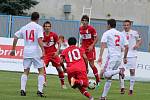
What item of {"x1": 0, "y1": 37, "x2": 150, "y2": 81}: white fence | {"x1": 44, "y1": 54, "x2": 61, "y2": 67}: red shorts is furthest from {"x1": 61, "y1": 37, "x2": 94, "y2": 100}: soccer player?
{"x1": 0, "y1": 37, "x2": 150, "y2": 81}: white fence

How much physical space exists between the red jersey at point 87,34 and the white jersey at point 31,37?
347cm

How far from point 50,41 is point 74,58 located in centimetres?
431

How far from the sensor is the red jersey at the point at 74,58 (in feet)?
48.3

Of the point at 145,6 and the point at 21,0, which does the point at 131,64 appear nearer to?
the point at 21,0

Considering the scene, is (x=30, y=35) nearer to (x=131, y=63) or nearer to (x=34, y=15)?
(x=34, y=15)

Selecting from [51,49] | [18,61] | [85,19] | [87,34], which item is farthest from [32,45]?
[18,61]

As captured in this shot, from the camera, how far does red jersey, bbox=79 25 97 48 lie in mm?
19328

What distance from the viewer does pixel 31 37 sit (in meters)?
16.0

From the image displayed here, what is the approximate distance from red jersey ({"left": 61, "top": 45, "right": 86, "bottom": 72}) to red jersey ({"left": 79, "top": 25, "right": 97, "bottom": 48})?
4.59 meters

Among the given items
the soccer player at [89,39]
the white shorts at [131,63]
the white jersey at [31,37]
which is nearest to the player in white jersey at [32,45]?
the white jersey at [31,37]

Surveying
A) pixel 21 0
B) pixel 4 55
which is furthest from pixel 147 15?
pixel 4 55

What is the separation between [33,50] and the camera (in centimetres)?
1609

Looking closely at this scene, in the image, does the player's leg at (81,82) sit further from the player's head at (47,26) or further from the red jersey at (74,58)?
the player's head at (47,26)

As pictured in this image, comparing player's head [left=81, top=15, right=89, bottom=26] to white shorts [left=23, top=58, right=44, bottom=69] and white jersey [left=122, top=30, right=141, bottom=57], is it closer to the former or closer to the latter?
white jersey [left=122, top=30, right=141, bottom=57]
